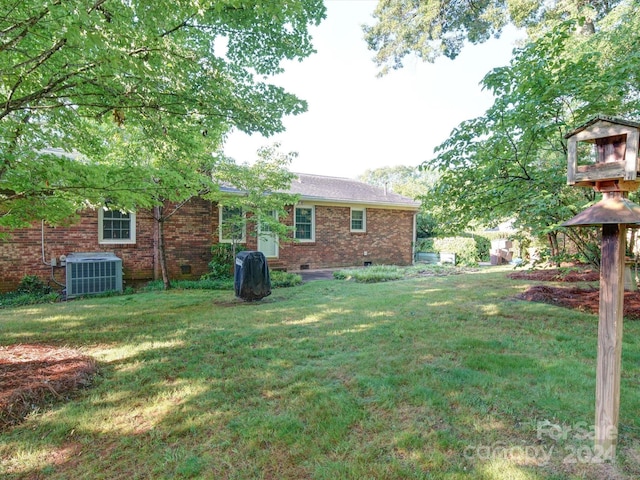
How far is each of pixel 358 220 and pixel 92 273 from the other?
32.6 ft

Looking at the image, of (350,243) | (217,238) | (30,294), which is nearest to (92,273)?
(30,294)

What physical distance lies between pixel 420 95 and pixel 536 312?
11816mm

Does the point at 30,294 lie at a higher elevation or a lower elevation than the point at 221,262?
lower

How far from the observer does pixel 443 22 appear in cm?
1252

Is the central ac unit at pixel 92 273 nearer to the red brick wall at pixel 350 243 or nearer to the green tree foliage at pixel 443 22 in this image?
the red brick wall at pixel 350 243

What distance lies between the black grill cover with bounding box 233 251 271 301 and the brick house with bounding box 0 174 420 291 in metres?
2.91

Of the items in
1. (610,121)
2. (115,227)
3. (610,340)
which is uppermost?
(610,121)

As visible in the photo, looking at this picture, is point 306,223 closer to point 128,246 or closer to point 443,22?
point 128,246

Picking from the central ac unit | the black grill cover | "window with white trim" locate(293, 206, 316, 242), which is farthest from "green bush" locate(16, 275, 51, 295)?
"window with white trim" locate(293, 206, 316, 242)

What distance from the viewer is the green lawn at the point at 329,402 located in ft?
7.10

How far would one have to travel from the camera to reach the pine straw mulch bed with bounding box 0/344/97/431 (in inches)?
111

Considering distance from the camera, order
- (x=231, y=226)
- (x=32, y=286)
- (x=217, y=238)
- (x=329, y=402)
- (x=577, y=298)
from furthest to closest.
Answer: (x=217, y=238) < (x=231, y=226) < (x=32, y=286) < (x=577, y=298) < (x=329, y=402)

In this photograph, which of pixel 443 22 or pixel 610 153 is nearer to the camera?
pixel 610 153

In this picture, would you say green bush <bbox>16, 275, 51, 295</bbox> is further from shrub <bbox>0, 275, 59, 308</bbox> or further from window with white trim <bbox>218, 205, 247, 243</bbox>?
window with white trim <bbox>218, 205, 247, 243</bbox>
